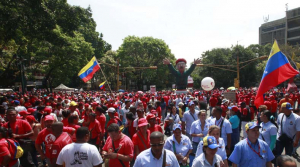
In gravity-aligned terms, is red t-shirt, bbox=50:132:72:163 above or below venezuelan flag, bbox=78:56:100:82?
below

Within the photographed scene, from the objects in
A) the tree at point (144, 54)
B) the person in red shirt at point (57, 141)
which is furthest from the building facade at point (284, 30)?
the person in red shirt at point (57, 141)

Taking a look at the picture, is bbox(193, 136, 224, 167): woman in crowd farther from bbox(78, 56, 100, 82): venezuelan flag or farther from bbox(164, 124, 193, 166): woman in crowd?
bbox(78, 56, 100, 82): venezuelan flag

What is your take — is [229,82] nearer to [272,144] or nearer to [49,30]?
[49,30]

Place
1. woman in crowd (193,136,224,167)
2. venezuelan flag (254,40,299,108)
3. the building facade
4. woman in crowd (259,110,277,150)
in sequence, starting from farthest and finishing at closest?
the building facade < venezuelan flag (254,40,299,108) < woman in crowd (259,110,277,150) < woman in crowd (193,136,224,167)

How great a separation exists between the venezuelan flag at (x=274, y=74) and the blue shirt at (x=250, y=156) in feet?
13.6

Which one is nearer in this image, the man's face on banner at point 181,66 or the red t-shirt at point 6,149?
the red t-shirt at point 6,149

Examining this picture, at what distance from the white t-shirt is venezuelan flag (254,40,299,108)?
577 cm

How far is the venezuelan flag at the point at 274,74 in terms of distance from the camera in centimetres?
770

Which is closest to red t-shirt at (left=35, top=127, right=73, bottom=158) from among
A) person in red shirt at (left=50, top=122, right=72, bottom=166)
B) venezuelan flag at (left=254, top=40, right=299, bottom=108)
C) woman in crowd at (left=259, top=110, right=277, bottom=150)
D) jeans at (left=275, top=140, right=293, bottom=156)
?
person in red shirt at (left=50, top=122, right=72, bottom=166)

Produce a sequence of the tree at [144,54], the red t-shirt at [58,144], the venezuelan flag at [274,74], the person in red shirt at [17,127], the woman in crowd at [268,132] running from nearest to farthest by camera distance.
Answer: the red t-shirt at [58,144] → the woman in crowd at [268,132] → the person in red shirt at [17,127] → the venezuelan flag at [274,74] → the tree at [144,54]

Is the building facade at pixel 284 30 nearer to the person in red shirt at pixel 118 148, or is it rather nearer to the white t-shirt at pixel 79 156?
the person in red shirt at pixel 118 148

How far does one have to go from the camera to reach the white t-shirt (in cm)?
356

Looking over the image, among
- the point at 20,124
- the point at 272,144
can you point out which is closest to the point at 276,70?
the point at 272,144

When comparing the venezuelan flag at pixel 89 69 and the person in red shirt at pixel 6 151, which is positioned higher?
the venezuelan flag at pixel 89 69
